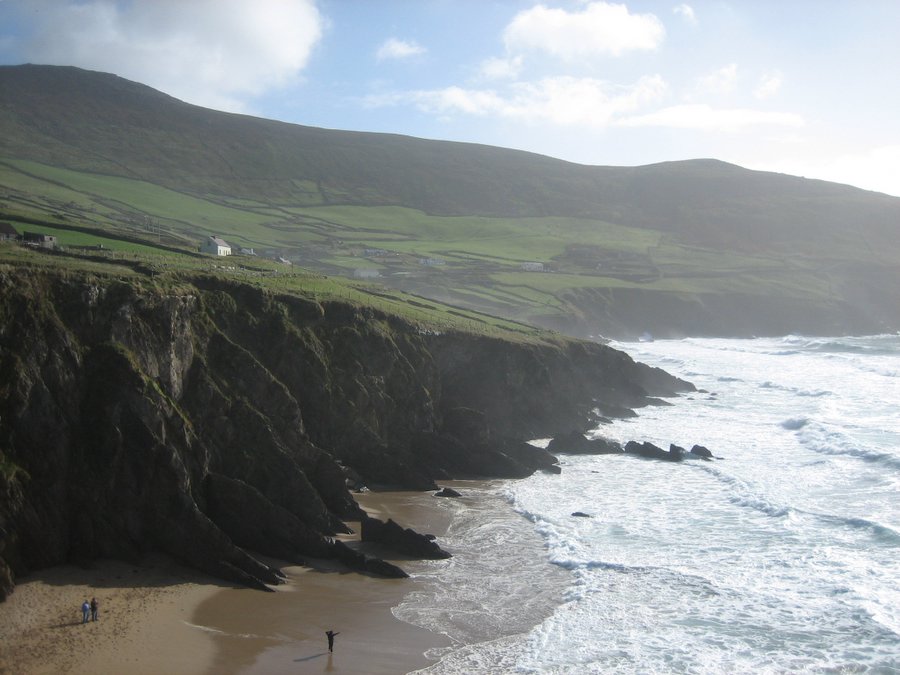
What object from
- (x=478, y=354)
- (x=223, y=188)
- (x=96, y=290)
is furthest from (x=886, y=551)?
(x=223, y=188)

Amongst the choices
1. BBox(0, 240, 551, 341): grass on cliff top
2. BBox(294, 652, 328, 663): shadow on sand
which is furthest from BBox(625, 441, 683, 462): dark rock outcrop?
BBox(294, 652, 328, 663): shadow on sand

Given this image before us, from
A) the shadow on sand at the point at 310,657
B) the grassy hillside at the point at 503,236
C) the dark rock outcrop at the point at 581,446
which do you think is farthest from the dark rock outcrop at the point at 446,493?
the grassy hillside at the point at 503,236

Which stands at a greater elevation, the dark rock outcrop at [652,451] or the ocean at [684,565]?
the dark rock outcrop at [652,451]

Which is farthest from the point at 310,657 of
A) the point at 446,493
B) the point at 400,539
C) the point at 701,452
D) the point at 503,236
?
the point at 503,236

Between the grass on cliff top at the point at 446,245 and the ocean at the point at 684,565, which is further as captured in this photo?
the grass on cliff top at the point at 446,245

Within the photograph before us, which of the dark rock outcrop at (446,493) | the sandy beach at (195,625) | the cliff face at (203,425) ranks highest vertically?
the cliff face at (203,425)

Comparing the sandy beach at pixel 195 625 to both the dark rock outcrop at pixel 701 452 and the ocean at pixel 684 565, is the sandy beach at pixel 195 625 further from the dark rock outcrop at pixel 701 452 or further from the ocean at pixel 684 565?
the dark rock outcrop at pixel 701 452

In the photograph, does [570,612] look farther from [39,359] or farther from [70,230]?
[70,230]

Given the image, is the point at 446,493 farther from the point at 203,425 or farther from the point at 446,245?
the point at 446,245
